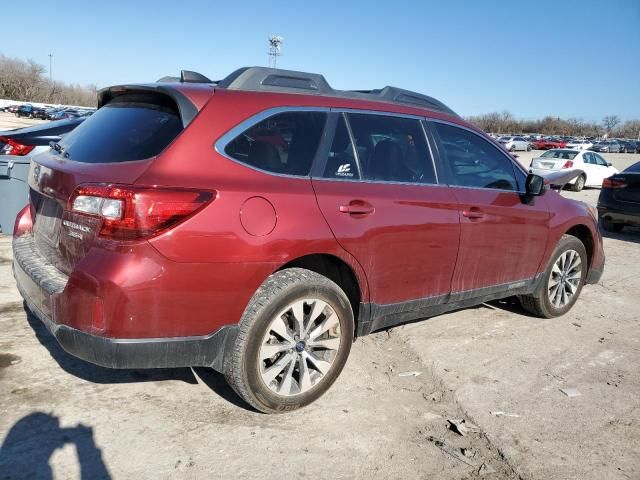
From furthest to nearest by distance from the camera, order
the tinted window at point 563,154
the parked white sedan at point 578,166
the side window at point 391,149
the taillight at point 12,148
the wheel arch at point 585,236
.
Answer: the tinted window at point 563,154, the parked white sedan at point 578,166, the taillight at point 12,148, the wheel arch at point 585,236, the side window at point 391,149

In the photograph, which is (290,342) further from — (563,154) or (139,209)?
Answer: (563,154)

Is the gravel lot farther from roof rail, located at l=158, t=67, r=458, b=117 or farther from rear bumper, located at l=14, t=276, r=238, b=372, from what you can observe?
roof rail, located at l=158, t=67, r=458, b=117

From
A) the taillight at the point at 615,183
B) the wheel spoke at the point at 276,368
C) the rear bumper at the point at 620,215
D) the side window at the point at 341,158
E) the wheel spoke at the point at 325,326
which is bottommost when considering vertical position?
the wheel spoke at the point at 276,368

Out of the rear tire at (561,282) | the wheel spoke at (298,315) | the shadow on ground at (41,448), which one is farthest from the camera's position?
the rear tire at (561,282)

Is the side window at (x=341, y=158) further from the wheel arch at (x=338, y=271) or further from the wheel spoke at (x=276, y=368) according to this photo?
the wheel spoke at (x=276, y=368)

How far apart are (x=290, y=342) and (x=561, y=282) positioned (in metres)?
3.19

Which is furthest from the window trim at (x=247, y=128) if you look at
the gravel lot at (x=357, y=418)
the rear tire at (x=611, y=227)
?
the rear tire at (x=611, y=227)

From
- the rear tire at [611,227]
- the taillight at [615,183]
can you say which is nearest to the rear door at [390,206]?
the taillight at [615,183]

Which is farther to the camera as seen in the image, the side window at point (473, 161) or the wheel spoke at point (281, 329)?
the side window at point (473, 161)

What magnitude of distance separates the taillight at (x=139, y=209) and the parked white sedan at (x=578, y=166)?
18.6 metres

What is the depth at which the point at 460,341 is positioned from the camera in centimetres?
446

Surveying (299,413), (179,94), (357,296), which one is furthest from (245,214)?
(299,413)

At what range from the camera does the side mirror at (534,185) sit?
444cm

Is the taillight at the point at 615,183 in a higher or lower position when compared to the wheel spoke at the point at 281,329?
higher
